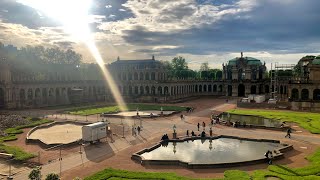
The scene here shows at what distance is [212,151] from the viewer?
37.9m

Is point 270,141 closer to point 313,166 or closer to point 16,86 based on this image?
point 313,166

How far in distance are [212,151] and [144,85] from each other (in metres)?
85.2

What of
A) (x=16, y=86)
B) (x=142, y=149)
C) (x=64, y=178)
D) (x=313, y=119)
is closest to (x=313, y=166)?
(x=142, y=149)

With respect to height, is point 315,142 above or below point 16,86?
below

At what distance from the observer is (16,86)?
293 feet

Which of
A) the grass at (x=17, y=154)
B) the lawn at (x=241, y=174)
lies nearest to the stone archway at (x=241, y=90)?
the lawn at (x=241, y=174)

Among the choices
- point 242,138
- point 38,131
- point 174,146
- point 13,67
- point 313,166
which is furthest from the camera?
point 13,67

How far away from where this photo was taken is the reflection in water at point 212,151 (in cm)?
3455

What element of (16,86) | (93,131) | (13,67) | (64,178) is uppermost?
(13,67)

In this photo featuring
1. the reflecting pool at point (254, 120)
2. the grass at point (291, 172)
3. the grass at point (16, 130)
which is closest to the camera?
the grass at point (291, 172)

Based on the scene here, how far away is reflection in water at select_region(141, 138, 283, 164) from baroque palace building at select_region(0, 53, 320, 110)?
47.3m

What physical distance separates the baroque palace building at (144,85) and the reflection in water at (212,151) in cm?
4728

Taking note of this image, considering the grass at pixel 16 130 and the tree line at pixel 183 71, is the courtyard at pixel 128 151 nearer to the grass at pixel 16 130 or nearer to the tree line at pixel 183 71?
the grass at pixel 16 130

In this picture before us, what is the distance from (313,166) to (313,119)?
3490 centimetres
